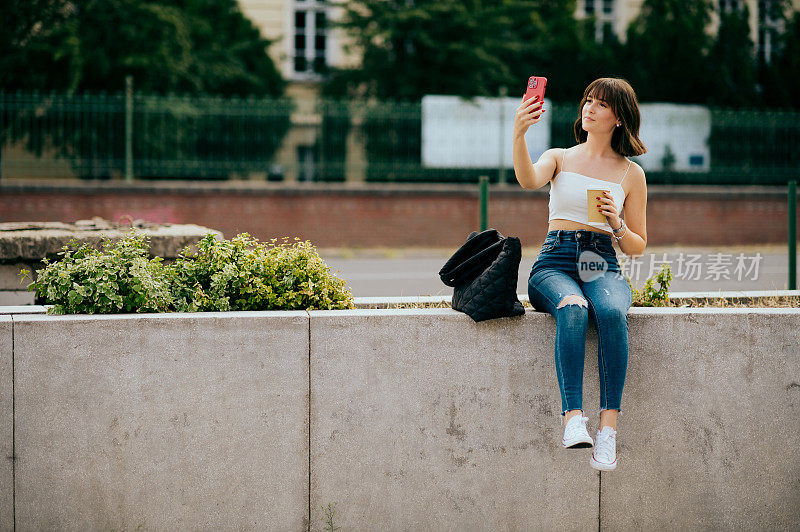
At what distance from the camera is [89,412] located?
3.80 metres

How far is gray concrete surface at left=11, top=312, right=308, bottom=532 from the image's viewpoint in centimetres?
379

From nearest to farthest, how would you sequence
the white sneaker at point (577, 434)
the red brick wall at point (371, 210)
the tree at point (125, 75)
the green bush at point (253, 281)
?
1. the white sneaker at point (577, 434)
2. the green bush at point (253, 281)
3. the red brick wall at point (371, 210)
4. the tree at point (125, 75)

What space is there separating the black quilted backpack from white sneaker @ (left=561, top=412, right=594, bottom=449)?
55 cm

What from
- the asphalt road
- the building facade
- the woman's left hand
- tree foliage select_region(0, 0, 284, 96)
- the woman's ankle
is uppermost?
the building facade

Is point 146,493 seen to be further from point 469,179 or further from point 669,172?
point 669,172

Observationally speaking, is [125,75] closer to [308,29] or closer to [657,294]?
[308,29]

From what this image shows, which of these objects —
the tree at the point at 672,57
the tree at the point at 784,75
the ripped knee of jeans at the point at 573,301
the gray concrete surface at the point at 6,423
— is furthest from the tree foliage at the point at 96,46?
the ripped knee of jeans at the point at 573,301

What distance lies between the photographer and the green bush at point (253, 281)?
4254 millimetres

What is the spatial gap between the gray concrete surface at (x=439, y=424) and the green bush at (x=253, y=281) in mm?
321

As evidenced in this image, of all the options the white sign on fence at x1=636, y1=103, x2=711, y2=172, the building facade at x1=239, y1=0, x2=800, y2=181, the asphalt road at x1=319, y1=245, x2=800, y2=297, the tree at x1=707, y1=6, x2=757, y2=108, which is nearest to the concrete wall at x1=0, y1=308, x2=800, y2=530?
the asphalt road at x1=319, y1=245, x2=800, y2=297

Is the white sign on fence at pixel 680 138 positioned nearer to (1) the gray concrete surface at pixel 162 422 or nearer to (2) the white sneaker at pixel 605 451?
(2) the white sneaker at pixel 605 451

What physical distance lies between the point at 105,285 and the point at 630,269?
11.2 feet

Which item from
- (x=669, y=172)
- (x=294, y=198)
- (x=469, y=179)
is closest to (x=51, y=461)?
(x=294, y=198)

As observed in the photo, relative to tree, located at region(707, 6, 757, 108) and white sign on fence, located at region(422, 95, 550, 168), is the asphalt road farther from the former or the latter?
tree, located at region(707, 6, 757, 108)
